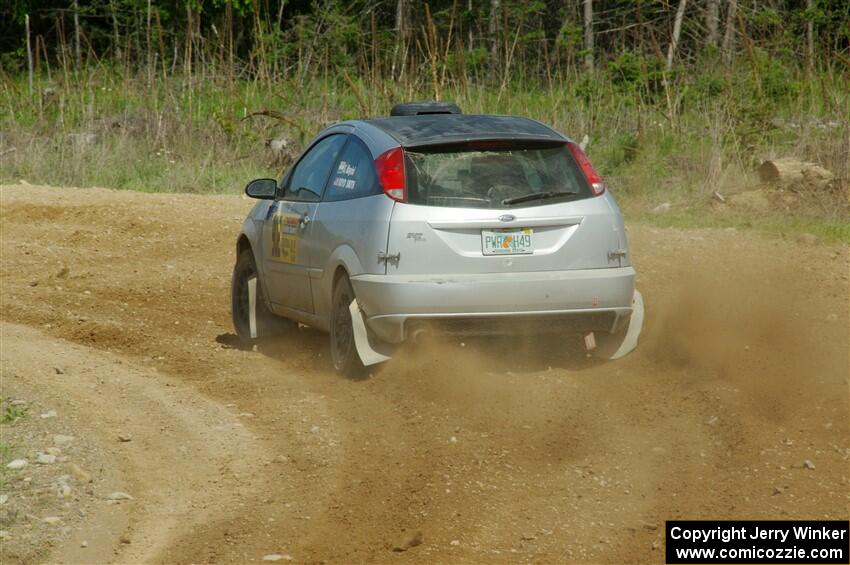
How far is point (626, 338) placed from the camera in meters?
8.59

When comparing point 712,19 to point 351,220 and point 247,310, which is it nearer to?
point 247,310

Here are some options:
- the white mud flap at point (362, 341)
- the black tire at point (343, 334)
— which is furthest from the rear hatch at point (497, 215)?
the black tire at point (343, 334)

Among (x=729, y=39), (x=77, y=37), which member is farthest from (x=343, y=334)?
(x=77, y=37)

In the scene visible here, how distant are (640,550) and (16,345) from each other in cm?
644

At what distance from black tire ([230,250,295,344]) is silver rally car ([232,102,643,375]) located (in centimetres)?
144

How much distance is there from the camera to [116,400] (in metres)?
8.55

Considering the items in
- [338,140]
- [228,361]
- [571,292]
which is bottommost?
[228,361]

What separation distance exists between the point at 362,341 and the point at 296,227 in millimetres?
1485

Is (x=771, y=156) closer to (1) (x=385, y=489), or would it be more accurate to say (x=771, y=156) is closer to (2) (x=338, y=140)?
(2) (x=338, y=140)

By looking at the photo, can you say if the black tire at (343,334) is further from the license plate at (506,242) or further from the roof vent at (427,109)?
the roof vent at (427,109)

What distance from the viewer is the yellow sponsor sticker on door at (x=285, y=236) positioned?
9.46 meters

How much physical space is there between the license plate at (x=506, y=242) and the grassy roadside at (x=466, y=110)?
6.65 meters

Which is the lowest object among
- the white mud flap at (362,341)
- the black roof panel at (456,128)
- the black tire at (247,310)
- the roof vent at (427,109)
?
the black tire at (247,310)

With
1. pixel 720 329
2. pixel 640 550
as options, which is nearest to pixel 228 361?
pixel 720 329
